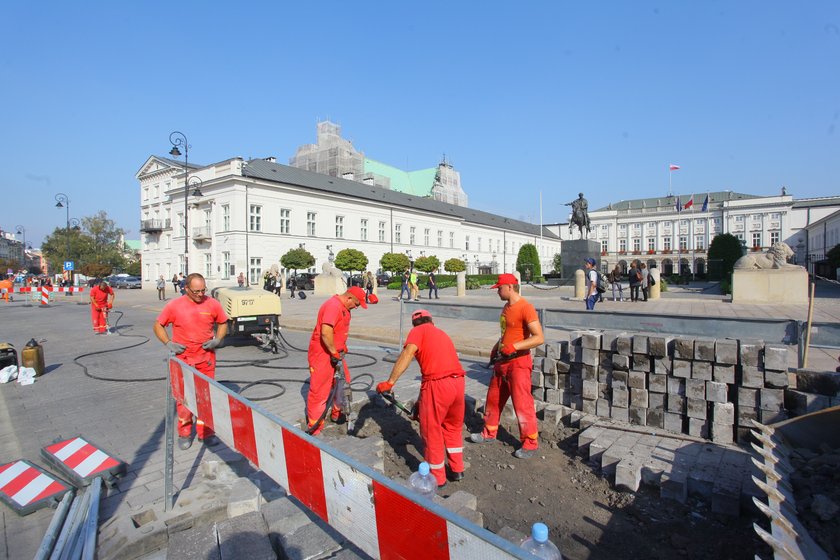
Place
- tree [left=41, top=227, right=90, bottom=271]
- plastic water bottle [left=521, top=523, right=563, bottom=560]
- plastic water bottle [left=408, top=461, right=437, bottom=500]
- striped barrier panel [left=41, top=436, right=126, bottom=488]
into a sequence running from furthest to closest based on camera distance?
tree [left=41, top=227, right=90, bottom=271] → striped barrier panel [left=41, top=436, right=126, bottom=488] → plastic water bottle [left=408, top=461, right=437, bottom=500] → plastic water bottle [left=521, top=523, right=563, bottom=560]

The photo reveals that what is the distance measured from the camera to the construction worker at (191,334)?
490 centimetres

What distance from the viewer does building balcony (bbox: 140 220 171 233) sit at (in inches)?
2235

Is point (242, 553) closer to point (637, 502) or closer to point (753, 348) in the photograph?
point (637, 502)

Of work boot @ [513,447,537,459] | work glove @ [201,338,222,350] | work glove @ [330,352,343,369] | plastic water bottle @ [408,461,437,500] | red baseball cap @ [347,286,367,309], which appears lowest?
work boot @ [513,447,537,459]

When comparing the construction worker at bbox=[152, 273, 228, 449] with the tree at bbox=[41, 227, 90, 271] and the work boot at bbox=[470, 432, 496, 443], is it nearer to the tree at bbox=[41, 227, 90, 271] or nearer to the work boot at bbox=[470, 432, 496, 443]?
the work boot at bbox=[470, 432, 496, 443]

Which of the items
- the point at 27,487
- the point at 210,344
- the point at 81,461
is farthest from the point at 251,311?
the point at 27,487

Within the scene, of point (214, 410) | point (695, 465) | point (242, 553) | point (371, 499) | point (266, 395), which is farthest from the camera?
point (266, 395)

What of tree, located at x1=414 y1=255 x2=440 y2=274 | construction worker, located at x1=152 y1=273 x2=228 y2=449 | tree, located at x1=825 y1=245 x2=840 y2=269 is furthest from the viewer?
tree, located at x1=414 y1=255 x2=440 y2=274

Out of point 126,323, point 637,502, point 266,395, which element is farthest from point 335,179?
point 637,502

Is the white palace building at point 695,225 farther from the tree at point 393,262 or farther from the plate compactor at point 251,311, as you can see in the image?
the plate compactor at point 251,311

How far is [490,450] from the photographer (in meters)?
4.80

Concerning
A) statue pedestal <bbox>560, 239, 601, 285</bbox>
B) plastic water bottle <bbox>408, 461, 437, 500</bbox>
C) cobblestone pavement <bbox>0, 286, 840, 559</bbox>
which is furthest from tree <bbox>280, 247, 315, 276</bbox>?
plastic water bottle <bbox>408, 461, 437, 500</bbox>

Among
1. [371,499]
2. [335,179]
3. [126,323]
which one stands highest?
[335,179]

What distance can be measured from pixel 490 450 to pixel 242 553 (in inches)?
112
